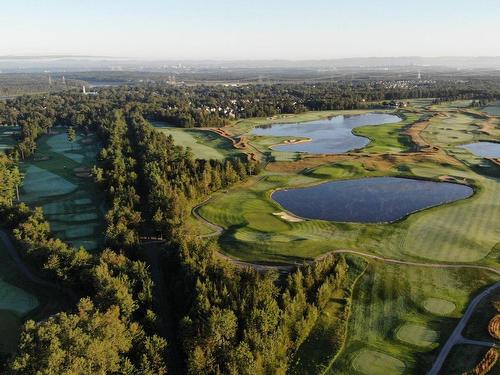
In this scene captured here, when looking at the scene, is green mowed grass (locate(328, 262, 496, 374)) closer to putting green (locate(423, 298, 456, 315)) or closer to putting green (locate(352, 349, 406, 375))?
putting green (locate(352, 349, 406, 375))

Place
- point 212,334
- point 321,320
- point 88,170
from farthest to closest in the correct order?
1. point 88,170
2. point 321,320
3. point 212,334

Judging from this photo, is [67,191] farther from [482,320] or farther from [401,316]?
[482,320]

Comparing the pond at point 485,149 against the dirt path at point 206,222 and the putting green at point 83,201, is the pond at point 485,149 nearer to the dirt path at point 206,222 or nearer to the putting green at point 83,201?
the dirt path at point 206,222

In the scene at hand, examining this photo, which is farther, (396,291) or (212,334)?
(396,291)

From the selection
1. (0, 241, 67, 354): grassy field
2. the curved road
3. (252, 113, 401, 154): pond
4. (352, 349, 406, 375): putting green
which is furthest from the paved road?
(252, 113, 401, 154): pond

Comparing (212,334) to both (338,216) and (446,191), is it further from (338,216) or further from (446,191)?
(446,191)

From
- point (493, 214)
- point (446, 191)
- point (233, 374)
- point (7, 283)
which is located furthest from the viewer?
point (446, 191)

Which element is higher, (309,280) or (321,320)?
(309,280)

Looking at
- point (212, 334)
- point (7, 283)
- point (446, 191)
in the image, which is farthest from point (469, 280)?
point (7, 283)
